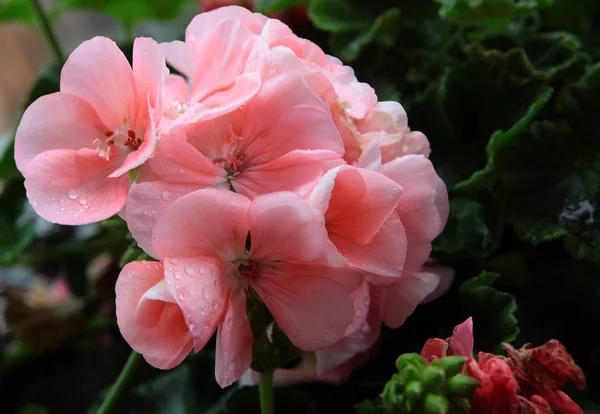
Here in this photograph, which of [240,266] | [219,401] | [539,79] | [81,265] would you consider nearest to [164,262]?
[240,266]

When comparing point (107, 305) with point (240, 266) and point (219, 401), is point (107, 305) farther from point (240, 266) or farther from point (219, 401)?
point (240, 266)

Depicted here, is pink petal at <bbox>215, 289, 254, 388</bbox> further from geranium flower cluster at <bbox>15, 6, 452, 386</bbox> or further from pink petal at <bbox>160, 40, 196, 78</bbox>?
pink petal at <bbox>160, 40, 196, 78</bbox>

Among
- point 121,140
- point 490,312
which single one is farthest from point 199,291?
point 490,312

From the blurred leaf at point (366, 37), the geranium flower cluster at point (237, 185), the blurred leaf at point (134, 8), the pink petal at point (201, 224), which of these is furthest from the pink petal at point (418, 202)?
the blurred leaf at point (134, 8)

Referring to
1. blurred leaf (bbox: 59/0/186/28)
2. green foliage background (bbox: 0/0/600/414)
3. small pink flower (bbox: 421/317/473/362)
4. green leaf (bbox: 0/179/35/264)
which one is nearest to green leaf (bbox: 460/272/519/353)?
green foliage background (bbox: 0/0/600/414)

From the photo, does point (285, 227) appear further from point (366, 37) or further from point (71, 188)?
point (366, 37)
